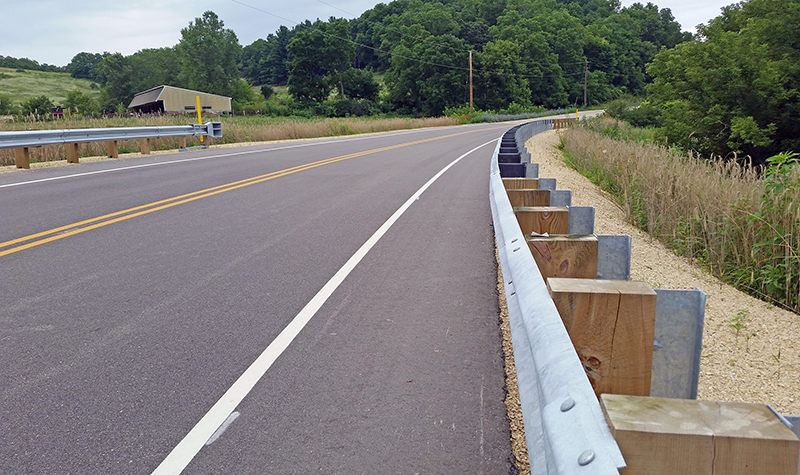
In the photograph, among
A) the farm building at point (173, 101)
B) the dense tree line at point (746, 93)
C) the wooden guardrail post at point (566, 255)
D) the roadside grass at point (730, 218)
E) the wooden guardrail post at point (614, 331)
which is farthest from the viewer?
the farm building at point (173, 101)

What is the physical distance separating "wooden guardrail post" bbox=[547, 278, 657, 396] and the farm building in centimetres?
8446

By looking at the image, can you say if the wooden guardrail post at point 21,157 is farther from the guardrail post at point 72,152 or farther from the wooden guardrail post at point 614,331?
the wooden guardrail post at point 614,331

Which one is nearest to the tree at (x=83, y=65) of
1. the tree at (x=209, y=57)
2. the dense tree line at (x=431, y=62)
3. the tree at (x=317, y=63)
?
the dense tree line at (x=431, y=62)

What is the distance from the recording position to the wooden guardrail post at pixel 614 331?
218 centimetres

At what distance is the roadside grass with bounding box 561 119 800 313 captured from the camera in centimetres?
667

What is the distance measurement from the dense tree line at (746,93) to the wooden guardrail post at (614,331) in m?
20.5

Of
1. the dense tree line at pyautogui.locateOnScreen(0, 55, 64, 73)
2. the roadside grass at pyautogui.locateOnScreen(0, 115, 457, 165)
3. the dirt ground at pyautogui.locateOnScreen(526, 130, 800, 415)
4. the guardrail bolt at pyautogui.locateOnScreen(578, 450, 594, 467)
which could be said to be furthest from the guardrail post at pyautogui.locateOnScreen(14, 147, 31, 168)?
the dense tree line at pyautogui.locateOnScreen(0, 55, 64, 73)

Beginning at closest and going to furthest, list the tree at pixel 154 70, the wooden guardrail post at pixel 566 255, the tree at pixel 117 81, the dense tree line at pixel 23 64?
the wooden guardrail post at pixel 566 255, the tree at pixel 117 81, the tree at pixel 154 70, the dense tree line at pixel 23 64

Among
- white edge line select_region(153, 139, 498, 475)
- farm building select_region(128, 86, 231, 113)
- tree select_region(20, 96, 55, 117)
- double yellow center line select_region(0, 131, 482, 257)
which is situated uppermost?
farm building select_region(128, 86, 231, 113)

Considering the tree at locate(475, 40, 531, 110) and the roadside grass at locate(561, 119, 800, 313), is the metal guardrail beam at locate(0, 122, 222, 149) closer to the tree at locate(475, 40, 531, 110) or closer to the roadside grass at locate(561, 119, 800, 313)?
the roadside grass at locate(561, 119, 800, 313)

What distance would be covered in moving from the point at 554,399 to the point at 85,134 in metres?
17.4

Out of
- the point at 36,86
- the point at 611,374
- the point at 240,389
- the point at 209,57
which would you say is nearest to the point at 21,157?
the point at 240,389

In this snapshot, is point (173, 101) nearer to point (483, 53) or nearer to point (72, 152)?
point (483, 53)

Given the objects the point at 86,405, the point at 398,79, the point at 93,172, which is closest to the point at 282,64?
the point at 398,79
